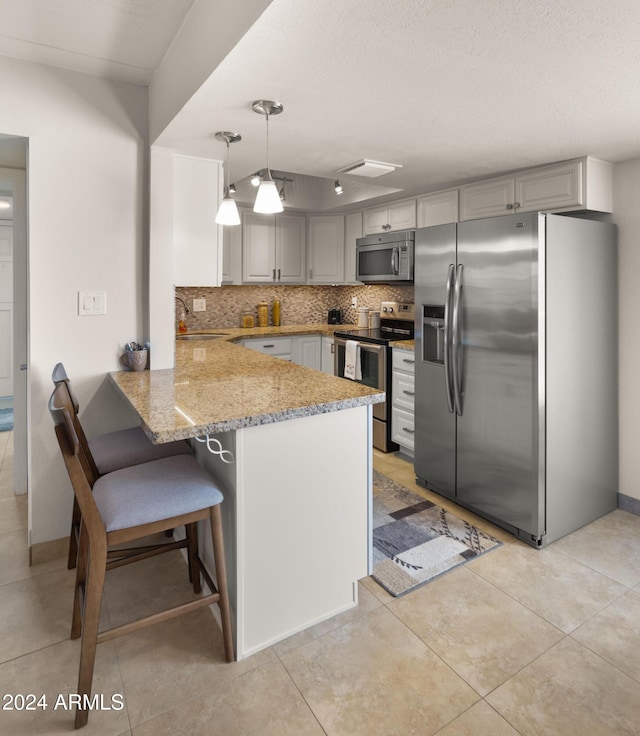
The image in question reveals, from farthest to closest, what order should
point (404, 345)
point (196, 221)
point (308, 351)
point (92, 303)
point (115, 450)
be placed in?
point (308, 351) < point (404, 345) < point (196, 221) < point (92, 303) < point (115, 450)

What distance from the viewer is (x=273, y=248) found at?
4707mm

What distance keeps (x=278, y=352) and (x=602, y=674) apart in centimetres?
341

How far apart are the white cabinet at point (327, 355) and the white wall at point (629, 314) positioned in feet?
→ 8.05

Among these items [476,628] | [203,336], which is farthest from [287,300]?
[476,628]

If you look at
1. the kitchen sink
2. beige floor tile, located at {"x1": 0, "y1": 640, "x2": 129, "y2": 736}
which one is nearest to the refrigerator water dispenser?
the kitchen sink

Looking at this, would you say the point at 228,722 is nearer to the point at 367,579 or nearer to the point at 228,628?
the point at 228,628

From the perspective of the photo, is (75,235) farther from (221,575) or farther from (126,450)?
(221,575)

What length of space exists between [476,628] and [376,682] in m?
0.52

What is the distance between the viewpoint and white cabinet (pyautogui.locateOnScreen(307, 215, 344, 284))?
4820 mm

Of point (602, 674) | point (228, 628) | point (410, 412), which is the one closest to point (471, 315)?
point (410, 412)

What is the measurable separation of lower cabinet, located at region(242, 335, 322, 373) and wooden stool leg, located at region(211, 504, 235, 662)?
2805 mm

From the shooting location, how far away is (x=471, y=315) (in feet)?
8.96

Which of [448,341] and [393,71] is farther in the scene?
[448,341]

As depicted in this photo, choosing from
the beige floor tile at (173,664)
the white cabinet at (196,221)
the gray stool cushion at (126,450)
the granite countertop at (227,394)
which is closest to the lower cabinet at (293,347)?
the granite countertop at (227,394)
